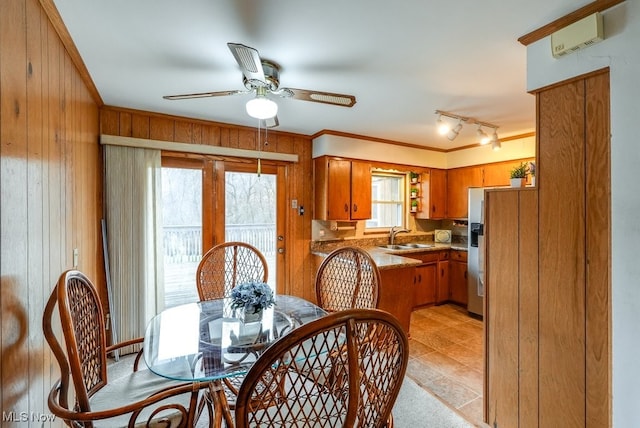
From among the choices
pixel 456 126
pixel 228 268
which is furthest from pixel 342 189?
pixel 228 268

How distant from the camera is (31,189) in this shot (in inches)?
48.4

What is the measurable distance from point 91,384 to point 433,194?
180 inches

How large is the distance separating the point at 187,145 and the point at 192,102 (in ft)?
1.79

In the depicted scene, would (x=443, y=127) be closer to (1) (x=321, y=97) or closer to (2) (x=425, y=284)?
(1) (x=321, y=97)

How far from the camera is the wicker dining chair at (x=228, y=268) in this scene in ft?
8.14

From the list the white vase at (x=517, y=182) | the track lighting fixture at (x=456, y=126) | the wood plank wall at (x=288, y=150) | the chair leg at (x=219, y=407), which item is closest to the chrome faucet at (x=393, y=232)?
the wood plank wall at (x=288, y=150)

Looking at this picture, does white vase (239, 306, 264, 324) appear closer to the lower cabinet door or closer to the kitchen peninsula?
the kitchen peninsula

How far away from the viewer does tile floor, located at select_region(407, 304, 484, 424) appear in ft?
7.29

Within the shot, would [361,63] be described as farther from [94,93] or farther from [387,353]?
[94,93]

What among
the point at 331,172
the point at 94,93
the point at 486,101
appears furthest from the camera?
the point at 331,172

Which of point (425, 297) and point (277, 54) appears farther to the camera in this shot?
point (425, 297)

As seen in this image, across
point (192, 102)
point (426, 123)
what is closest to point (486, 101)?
point (426, 123)

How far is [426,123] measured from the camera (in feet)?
10.8

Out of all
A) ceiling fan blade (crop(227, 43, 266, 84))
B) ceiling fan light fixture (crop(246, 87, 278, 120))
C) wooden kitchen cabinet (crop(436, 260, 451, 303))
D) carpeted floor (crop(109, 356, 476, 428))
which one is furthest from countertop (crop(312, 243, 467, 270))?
ceiling fan blade (crop(227, 43, 266, 84))
